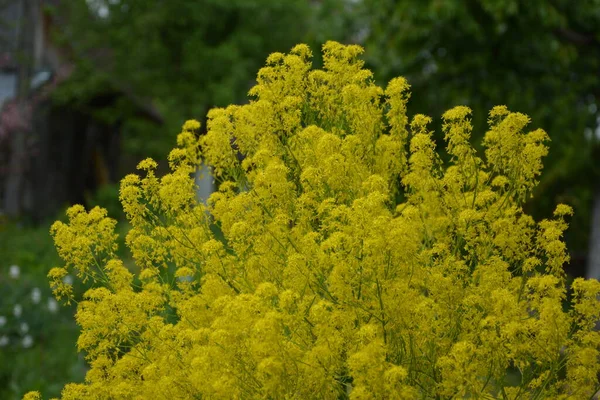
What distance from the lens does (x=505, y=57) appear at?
10.5 meters

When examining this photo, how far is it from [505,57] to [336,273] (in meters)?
8.07

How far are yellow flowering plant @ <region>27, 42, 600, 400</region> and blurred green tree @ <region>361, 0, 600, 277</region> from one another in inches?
251

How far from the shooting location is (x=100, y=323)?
11.1ft

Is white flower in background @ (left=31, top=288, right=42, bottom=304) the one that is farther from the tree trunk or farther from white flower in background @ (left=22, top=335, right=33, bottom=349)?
the tree trunk

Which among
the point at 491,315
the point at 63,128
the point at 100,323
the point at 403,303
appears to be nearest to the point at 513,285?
the point at 491,315

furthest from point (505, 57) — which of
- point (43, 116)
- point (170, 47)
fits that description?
point (43, 116)

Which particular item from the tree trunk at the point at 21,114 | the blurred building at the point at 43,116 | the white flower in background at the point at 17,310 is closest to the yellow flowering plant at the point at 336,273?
the white flower in background at the point at 17,310

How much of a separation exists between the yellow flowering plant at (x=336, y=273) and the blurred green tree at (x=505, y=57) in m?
6.37

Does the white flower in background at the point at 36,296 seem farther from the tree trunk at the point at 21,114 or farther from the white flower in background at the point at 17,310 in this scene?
the tree trunk at the point at 21,114

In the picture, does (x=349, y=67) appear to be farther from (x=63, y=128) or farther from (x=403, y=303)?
(x=63, y=128)

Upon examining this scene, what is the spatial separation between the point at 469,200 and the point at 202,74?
14.3 m

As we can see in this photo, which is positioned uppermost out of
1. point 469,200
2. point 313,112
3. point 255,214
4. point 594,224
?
point 594,224

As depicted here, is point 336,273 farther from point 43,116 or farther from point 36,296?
point 43,116

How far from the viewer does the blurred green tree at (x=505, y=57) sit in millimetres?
10094
